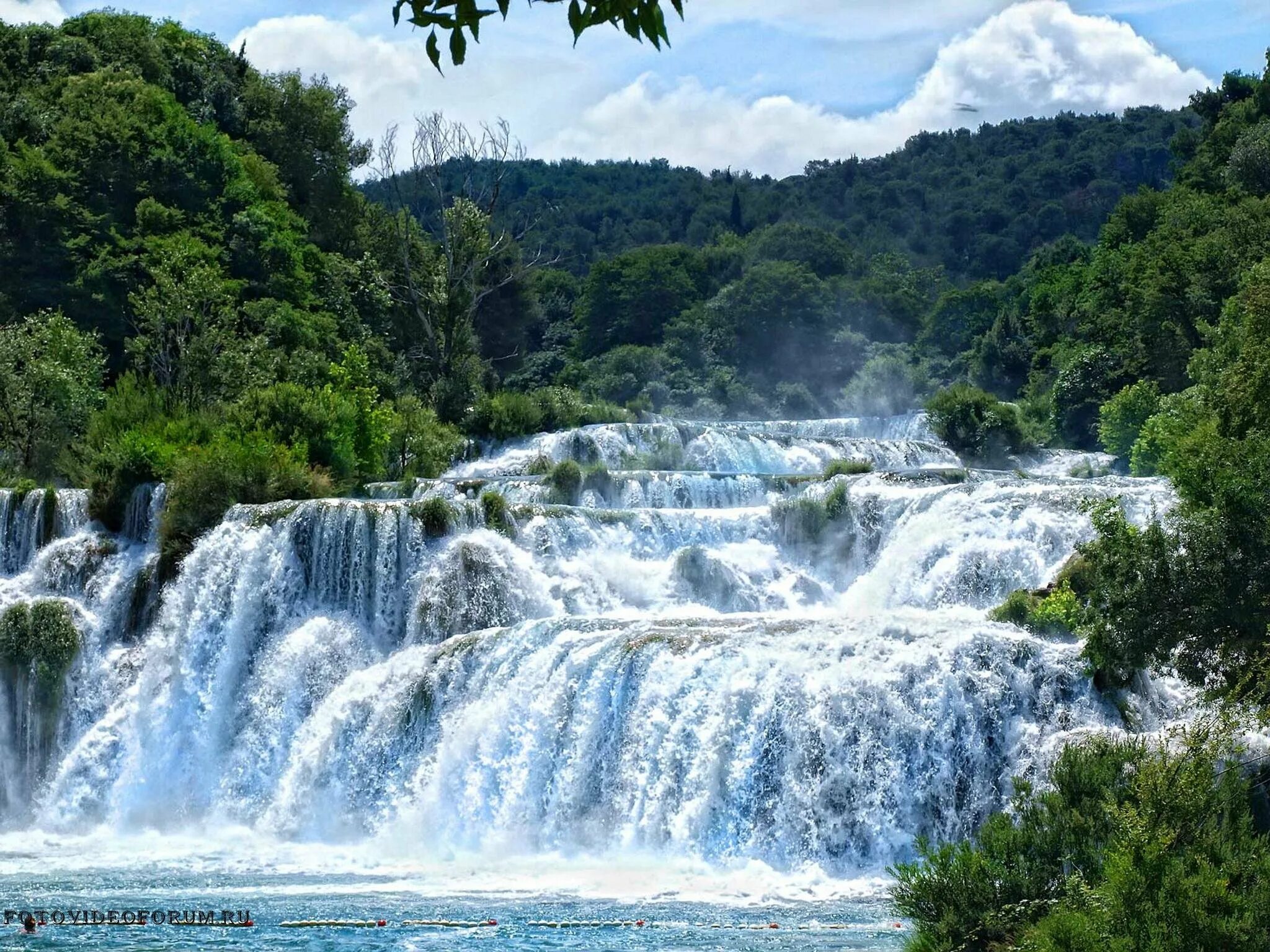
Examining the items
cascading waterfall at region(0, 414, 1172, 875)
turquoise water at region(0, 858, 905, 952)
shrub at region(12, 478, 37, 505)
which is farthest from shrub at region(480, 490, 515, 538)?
turquoise water at region(0, 858, 905, 952)

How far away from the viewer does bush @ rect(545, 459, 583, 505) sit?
3058 cm

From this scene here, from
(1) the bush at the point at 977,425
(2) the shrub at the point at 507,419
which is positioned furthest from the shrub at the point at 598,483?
(1) the bush at the point at 977,425

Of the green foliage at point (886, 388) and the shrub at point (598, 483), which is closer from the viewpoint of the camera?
the shrub at point (598, 483)

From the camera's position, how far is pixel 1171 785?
1167cm

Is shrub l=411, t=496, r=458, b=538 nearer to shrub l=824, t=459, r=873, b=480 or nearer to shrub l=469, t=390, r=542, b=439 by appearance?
shrub l=824, t=459, r=873, b=480

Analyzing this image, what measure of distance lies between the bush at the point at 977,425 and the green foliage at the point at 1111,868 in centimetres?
2780

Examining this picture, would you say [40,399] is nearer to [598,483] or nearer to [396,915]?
[598,483]

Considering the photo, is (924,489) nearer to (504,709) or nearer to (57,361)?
(504,709)

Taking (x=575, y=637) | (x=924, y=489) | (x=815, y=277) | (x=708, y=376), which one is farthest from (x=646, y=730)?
(x=815, y=277)

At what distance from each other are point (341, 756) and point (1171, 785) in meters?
13.6

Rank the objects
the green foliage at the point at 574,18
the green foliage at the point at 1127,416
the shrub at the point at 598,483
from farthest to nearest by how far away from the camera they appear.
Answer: the green foliage at the point at 1127,416 < the shrub at the point at 598,483 < the green foliage at the point at 574,18

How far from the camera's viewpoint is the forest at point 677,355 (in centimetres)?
1234

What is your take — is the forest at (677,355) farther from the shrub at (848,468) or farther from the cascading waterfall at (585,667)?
the shrub at (848,468)

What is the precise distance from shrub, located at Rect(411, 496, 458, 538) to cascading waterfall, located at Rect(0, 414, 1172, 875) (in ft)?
0.30
